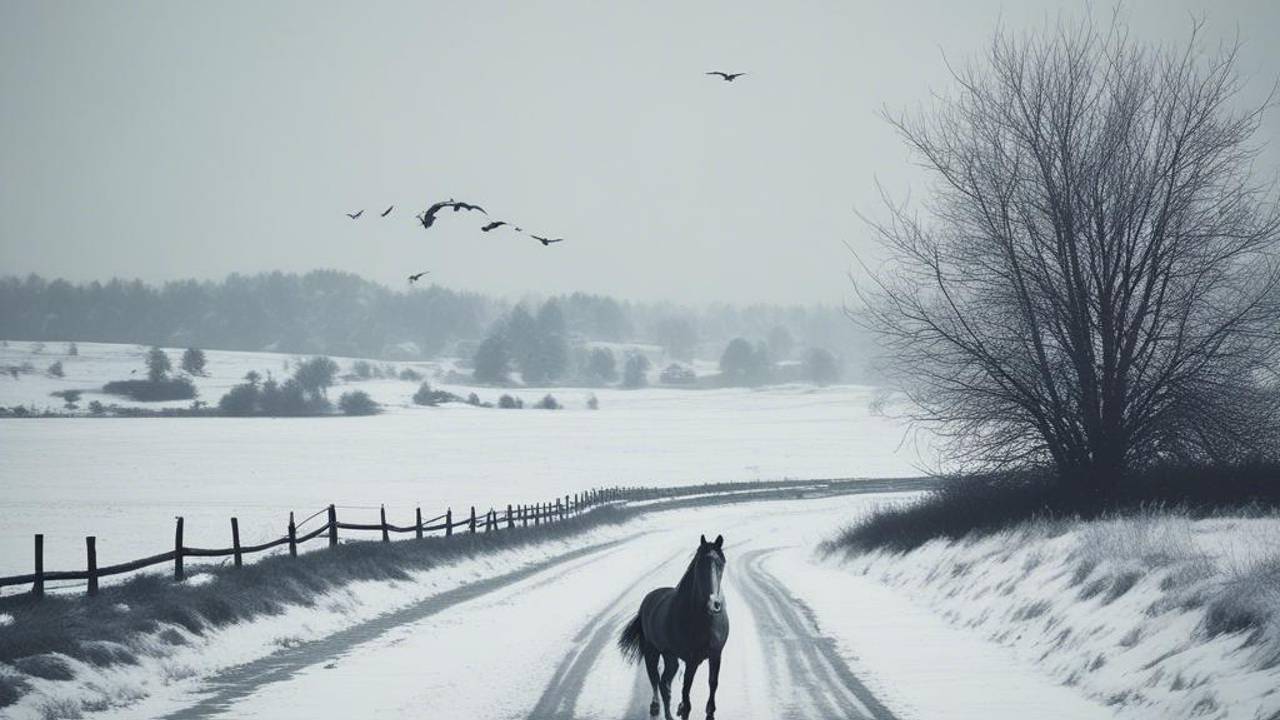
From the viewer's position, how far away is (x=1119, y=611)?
14.0 meters

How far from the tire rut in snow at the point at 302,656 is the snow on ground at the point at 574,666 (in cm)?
6

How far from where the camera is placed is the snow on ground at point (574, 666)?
12.4 m

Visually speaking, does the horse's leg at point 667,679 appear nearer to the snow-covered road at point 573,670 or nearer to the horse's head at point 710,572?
A: the snow-covered road at point 573,670

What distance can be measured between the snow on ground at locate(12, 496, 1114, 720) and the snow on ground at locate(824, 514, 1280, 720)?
27 centimetres

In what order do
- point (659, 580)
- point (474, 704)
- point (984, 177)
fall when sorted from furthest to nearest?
point (659, 580) → point (984, 177) → point (474, 704)

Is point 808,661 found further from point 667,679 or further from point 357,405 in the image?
point 357,405

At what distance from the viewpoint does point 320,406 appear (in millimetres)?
151750

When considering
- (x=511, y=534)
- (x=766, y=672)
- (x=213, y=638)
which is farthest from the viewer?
(x=511, y=534)

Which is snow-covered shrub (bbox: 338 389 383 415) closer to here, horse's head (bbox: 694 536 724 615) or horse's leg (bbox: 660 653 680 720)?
horse's leg (bbox: 660 653 680 720)

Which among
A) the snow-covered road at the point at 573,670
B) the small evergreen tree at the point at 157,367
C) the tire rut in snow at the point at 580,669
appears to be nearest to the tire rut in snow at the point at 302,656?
the snow-covered road at the point at 573,670

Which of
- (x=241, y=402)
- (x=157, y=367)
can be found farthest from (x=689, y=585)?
(x=157, y=367)

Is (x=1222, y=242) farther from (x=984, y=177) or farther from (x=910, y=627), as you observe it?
(x=910, y=627)

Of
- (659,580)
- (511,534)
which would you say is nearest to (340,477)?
(511,534)

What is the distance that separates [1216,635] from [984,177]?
14.5 metres
